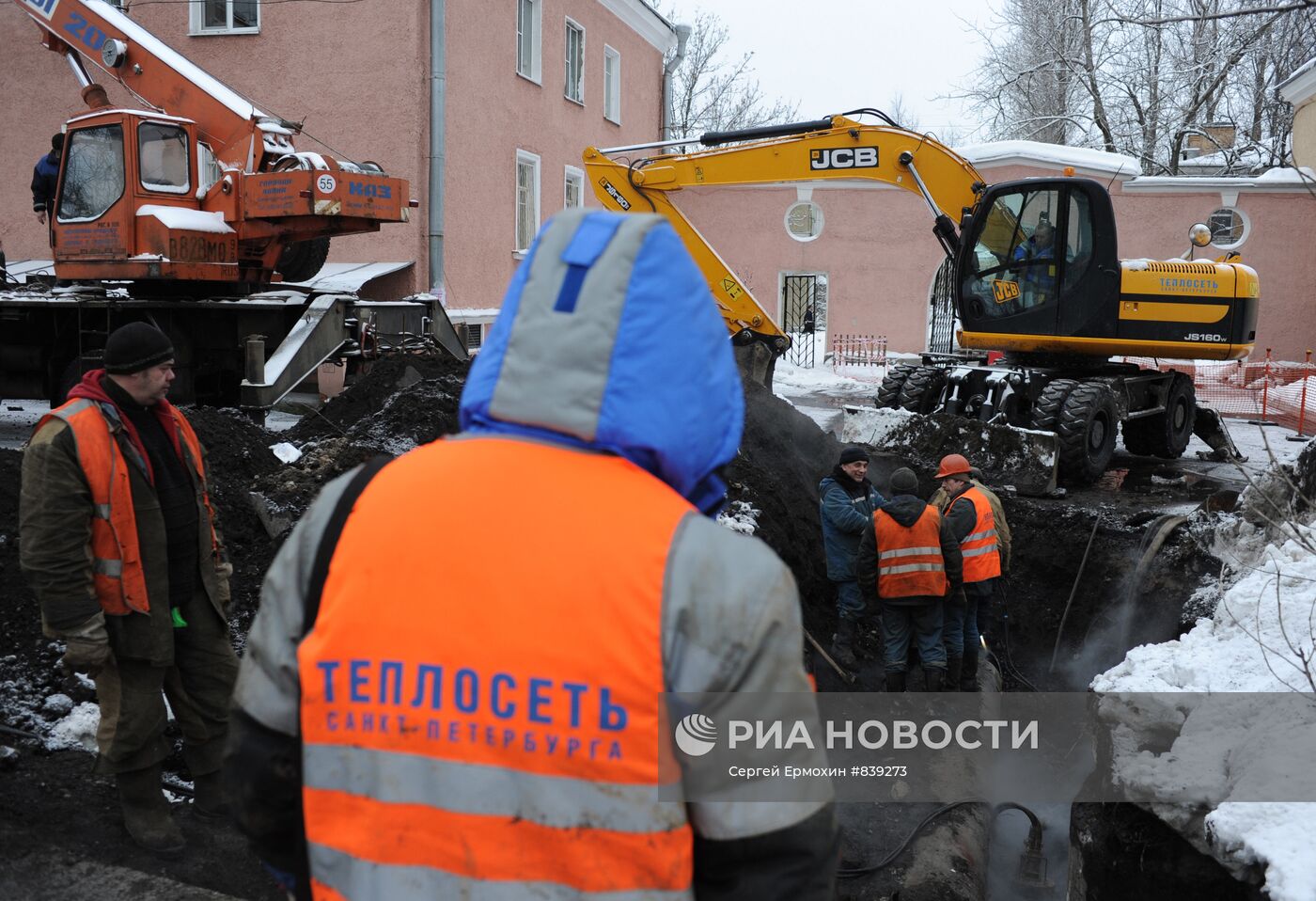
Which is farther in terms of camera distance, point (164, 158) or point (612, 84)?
point (612, 84)

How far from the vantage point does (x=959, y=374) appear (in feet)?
38.3

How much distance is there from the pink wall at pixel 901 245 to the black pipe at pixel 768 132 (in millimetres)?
11851

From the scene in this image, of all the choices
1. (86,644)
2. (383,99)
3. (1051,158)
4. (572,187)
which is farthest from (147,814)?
(1051,158)

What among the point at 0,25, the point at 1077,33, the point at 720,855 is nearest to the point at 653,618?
the point at 720,855

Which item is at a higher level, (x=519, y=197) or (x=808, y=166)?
(x=519, y=197)

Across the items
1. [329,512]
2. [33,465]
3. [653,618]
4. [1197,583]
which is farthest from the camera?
[1197,583]

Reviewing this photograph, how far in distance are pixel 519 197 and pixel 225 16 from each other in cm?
524

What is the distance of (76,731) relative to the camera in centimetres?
481

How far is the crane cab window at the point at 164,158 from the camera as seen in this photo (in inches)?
398

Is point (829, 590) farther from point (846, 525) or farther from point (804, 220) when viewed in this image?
point (804, 220)

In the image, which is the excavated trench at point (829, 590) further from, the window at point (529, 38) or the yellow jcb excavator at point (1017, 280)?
the window at point (529, 38)

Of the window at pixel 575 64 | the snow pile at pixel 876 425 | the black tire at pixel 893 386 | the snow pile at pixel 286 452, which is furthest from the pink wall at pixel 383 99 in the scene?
the snow pile at pixel 286 452

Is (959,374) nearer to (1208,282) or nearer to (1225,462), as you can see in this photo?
(1208,282)

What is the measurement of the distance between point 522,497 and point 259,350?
28.3 feet
